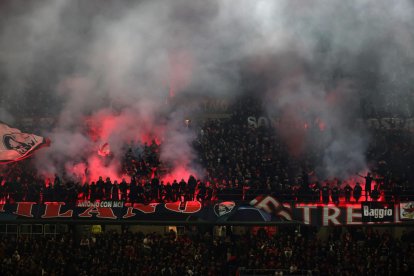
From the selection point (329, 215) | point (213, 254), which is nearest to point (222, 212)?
point (213, 254)

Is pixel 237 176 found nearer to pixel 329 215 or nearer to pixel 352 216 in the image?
pixel 329 215

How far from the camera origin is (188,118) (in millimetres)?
25938

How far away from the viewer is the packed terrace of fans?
1984cm

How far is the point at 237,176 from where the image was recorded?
21375 millimetres

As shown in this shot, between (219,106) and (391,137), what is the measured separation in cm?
724

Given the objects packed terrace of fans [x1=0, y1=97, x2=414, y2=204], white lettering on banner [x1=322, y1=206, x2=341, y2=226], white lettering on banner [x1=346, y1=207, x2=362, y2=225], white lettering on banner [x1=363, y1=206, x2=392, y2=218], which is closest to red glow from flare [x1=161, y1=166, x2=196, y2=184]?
packed terrace of fans [x1=0, y1=97, x2=414, y2=204]

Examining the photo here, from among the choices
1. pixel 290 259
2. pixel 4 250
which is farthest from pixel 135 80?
pixel 290 259

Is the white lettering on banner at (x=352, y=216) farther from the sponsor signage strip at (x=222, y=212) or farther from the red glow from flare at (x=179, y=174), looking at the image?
the red glow from flare at (x=179, y=174)

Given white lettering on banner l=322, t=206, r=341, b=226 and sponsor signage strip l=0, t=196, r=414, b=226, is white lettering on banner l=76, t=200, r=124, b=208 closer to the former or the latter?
sponsor signage strip l=0, t=196, r=414, b=226

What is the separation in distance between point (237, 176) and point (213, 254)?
353 centimetres

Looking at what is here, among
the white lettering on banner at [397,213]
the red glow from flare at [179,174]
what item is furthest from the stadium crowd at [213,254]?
the red glow from flare at [179,174]

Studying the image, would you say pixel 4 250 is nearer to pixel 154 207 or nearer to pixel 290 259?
pixel 154 207

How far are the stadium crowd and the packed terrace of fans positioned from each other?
1284mm

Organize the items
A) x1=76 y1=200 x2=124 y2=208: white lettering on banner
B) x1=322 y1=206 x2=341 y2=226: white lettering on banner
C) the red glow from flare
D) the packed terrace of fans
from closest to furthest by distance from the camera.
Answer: x1=322 y1=206 x2=341 y2=226: white lettering on banner, the packed terrace of fans, x1=76 y1=200 x2=124 y2=208: white lettering on banner, the red glow from flare
